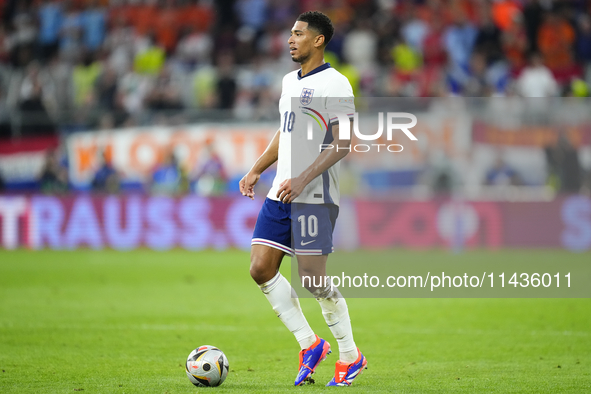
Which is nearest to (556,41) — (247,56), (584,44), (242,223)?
(584,44)

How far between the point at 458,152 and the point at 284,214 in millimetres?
11375

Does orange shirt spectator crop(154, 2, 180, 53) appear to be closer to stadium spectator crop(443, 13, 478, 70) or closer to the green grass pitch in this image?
stadium spectator crop(443, 13, 478, 70)

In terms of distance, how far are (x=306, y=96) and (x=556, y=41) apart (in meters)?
14.5

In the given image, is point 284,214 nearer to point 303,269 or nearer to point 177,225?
point 303,269

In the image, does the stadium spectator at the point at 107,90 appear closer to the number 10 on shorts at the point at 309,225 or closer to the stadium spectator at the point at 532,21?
the stadium spectator at the point at 532,21

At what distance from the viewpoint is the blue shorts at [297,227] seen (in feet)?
18.0

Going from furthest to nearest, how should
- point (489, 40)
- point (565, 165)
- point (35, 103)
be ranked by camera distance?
point (489, 40) → point (35, 103) → point (565, 165)

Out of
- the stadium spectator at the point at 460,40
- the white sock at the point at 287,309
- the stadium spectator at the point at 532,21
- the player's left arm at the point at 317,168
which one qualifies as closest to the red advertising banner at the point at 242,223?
the stadium spectator at the point at 460,40

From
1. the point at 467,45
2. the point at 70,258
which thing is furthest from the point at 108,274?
the point at 467,45

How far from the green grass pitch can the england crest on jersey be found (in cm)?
196

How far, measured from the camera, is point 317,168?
5.35 metres

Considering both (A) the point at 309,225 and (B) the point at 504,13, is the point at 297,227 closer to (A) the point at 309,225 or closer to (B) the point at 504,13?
(A) the point at 309,225

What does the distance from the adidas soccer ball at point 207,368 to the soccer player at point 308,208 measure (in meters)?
0.52

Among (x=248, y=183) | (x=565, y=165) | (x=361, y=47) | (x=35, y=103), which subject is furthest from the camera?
(x=361, y=47)
